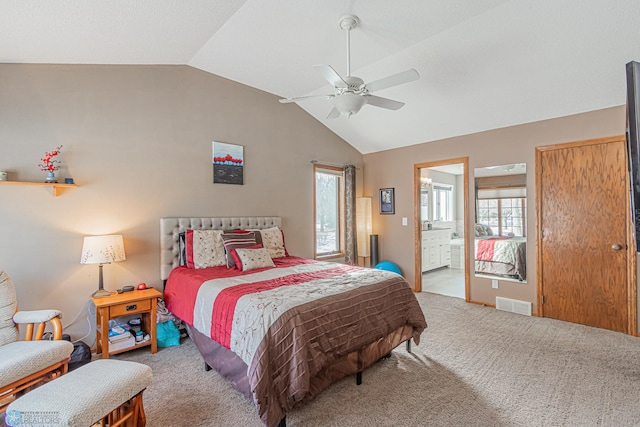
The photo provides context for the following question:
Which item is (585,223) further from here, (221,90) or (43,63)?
(43,63)

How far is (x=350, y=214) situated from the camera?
18.7ft

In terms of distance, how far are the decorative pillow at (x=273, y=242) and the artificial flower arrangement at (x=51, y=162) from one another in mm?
2213

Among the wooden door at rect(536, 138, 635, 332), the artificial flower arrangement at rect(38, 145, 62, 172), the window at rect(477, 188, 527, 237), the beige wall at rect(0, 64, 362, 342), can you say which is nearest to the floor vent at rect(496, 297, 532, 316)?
the wooden door at rect(536, 138, 635, 332)

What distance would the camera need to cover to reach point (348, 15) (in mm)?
2811

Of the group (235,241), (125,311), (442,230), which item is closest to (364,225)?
(442,230)

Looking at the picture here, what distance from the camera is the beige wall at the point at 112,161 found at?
2.89 metres

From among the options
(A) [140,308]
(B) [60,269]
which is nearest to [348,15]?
(A) [140,308]

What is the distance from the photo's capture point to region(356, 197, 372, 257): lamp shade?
605 cm

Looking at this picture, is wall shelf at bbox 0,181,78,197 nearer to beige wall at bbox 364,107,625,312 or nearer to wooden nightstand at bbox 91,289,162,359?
wooden nightstand at bbox 91,289,162,359

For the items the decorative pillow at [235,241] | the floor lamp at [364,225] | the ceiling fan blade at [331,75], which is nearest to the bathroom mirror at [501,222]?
the floor lamp at [364,225]

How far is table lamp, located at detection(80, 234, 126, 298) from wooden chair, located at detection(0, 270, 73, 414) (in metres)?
0.60

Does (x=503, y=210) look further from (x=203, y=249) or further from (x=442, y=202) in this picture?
(x=203, y=249)

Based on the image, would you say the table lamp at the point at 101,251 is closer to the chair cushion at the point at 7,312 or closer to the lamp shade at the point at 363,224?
the chair cushion at the point at 7,312

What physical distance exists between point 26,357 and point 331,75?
290cm
